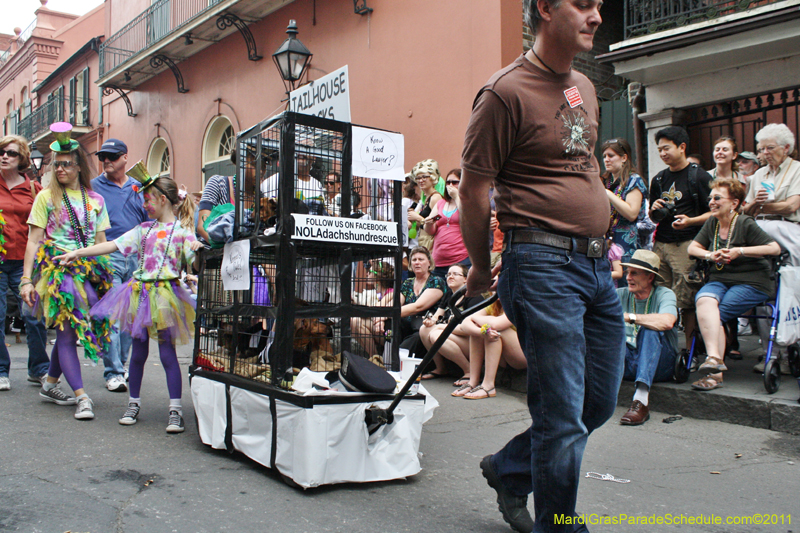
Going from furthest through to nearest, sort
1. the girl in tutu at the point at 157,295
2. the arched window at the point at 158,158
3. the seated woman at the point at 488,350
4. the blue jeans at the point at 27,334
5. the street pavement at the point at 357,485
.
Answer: the arched window at the point at 158,158 < the seated woman at the point at 488,350 < the blue jeans at the point at 27,334 < the girl in tutu at the point at 157,295 < the street pavement at the point at 357,485

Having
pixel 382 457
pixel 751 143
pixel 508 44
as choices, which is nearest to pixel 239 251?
pixel 382 457

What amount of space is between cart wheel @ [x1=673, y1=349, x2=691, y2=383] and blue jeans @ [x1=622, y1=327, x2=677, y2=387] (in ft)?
0.15

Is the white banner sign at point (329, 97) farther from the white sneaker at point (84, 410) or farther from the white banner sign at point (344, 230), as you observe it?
the white sneaker at point (84, 410)

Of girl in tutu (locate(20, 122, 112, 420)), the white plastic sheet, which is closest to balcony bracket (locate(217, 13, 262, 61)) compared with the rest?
girl in tutu (locate(20, 122, 112, 420))

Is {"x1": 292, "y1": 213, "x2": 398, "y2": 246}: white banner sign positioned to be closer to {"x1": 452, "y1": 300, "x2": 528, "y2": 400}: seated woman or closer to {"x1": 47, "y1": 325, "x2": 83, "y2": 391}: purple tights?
{"x1": 452, "y1": 300, "x2": 528, "y2": 400}: seated woman

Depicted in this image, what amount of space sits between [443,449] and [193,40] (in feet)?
48.3

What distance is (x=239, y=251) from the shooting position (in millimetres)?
4180

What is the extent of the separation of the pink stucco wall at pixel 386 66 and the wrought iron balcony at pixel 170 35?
9.1 inches

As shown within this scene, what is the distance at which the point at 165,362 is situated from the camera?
4883 millimetres

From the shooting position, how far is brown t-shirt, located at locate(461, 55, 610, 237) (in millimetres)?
2557

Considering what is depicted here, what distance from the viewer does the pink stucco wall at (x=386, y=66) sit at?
32.5 feet

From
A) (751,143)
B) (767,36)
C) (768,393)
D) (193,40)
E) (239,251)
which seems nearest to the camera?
(239,251)

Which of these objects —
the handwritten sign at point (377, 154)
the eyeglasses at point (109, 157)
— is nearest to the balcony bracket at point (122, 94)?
the eyeglasses at point (109, 157)

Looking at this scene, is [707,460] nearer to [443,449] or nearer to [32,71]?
[443,449]
